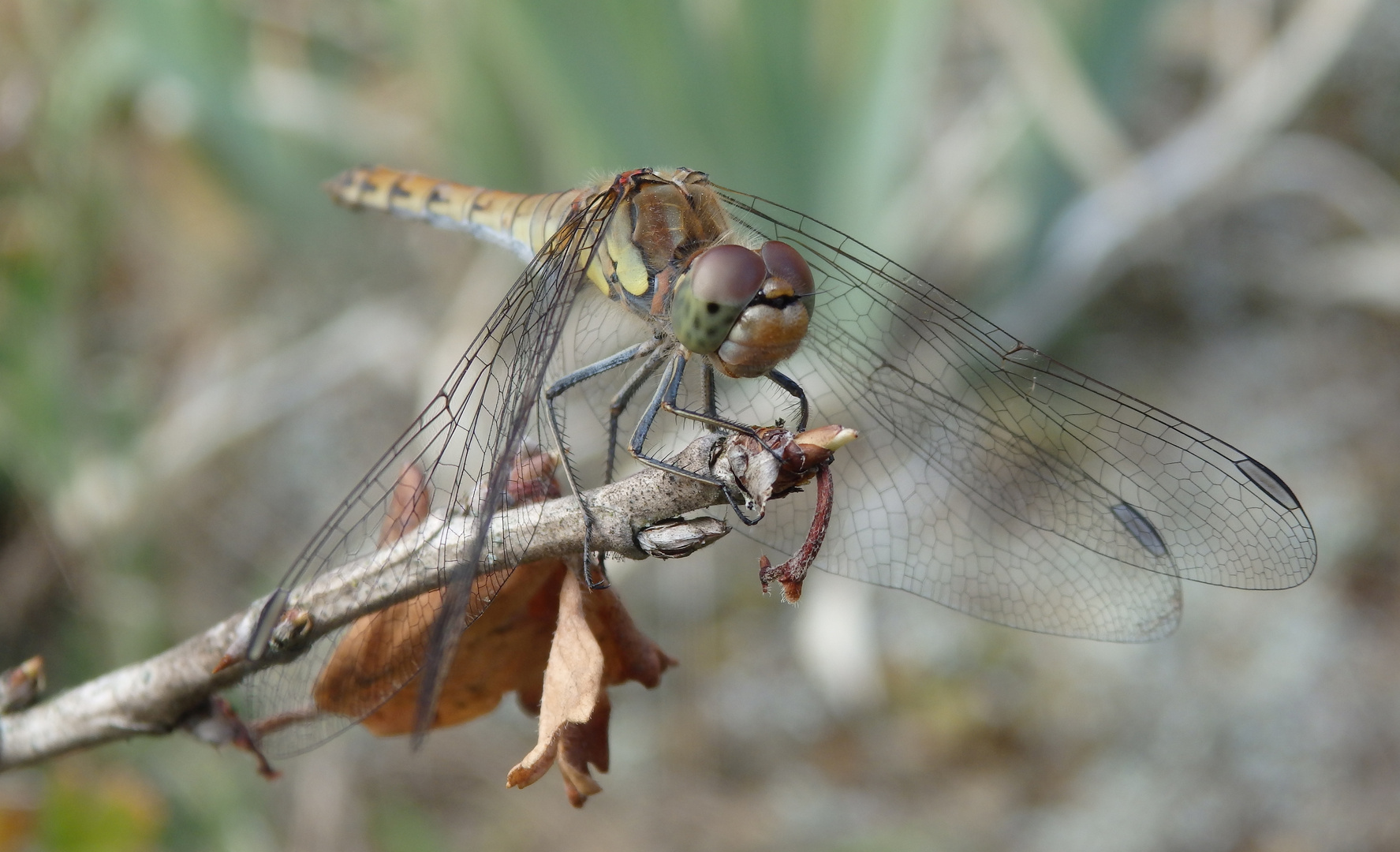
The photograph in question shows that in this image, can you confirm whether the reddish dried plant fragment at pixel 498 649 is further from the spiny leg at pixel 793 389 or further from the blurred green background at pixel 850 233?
the blurred green background at pixel 850 233

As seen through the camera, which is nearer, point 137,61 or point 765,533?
point 765,533

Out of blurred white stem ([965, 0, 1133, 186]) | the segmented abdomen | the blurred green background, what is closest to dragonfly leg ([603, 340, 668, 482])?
the segmented abdomen

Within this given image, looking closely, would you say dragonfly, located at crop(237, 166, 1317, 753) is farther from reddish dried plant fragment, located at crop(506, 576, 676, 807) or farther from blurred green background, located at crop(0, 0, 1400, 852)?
blurred green background, located at crop(0, 0, 1400, 852)

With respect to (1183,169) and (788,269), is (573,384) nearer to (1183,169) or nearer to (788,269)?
(788,269)

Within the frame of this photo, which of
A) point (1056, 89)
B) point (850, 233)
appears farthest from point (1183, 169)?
point (850, 233)

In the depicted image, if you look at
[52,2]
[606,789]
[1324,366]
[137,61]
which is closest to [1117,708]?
[1324,366]

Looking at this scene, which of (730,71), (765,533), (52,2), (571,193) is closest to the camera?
(765,533)

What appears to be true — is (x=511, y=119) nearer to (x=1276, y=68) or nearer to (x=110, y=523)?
(x=110, y=523)
